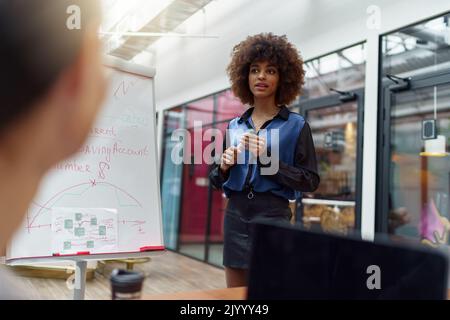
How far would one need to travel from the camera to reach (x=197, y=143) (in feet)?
20.4

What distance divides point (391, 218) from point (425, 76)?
129 cm

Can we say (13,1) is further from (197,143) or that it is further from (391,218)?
(197,143)

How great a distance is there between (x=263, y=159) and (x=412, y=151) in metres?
3.50

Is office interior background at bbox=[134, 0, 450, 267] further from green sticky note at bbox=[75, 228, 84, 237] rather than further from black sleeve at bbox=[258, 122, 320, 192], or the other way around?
green sticky note at bbox=[75, 228, 84, 237]

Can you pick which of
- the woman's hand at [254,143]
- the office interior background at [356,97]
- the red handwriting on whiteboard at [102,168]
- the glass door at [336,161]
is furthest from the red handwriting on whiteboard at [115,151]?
the glass door at [336,161]

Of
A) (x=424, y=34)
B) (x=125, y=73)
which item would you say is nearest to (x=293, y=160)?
(x=125, y=73)

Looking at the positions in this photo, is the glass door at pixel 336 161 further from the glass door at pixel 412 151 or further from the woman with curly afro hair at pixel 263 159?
the woman with curly afro hair at pixel 263 159

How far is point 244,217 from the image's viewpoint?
58.5 inches

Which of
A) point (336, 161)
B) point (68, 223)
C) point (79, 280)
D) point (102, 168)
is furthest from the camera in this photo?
point (336, 161)

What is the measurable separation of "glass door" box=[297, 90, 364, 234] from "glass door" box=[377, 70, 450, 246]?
10.8 inches

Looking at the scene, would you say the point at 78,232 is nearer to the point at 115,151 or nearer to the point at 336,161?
the point at 115,151

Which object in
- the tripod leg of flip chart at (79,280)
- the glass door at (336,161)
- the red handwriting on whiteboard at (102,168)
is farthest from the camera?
the glass door at (336,161)

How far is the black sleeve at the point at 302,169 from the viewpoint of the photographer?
56.8 inches

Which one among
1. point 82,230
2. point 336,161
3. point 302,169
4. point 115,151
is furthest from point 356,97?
point 82,230
